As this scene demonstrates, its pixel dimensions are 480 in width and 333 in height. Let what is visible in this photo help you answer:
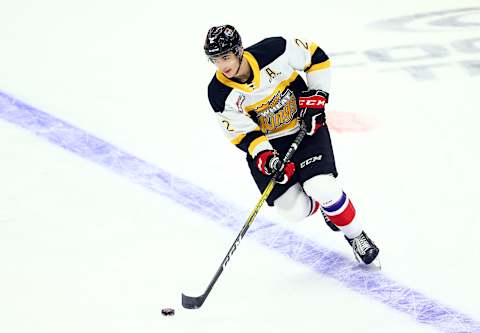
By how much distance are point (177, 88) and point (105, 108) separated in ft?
1.65

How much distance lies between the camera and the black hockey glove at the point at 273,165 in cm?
333

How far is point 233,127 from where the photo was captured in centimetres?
338

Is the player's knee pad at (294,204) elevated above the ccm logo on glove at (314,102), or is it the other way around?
the ccm logo on glove at (314,102)

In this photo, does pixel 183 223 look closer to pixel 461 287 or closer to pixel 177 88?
pixel 461 287

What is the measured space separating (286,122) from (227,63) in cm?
41

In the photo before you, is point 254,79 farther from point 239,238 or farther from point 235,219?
point 235,219

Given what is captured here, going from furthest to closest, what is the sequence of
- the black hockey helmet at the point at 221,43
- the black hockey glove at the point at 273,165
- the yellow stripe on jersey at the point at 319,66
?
the yellow stripe on jersey at the point at 319,66, the black hockey glove at the point at 273,165, the black hockey helmet at the point at 221,43

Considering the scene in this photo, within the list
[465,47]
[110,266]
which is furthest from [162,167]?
[465,47]

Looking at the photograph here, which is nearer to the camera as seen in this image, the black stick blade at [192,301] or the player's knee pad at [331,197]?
the black stick blade at [192,301]

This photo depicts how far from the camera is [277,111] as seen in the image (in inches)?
135

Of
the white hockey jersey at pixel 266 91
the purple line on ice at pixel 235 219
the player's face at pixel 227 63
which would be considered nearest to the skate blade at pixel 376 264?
the purple line on ice at pixel 235 219

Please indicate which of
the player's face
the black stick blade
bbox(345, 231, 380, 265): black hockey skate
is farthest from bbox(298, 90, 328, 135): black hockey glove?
the black stick blade

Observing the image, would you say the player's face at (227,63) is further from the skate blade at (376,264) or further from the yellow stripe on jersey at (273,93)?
the skate blade at (376,264)

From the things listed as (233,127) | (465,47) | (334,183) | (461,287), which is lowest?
(465,47)
